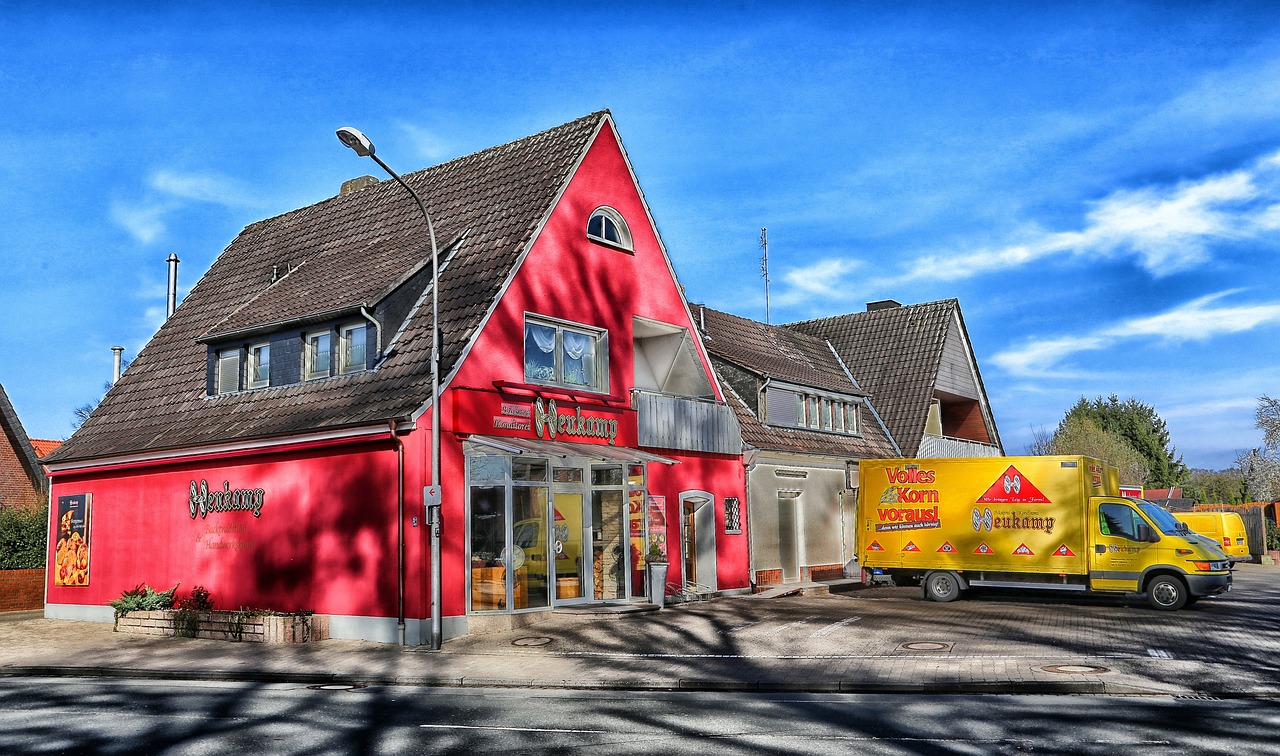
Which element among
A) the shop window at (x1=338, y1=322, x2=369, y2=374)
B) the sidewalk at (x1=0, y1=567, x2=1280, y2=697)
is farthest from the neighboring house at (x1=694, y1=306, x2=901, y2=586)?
the shop window at (x1=338, y1=322, x2=369, y2=374)

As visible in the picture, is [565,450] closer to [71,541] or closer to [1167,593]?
[1167,593]

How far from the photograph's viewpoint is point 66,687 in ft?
46.1

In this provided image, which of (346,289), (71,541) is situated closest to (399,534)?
(346,289)

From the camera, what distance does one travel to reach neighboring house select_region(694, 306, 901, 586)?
2788 centimetres

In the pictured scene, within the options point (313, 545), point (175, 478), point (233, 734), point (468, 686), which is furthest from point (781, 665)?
point (175, 478)

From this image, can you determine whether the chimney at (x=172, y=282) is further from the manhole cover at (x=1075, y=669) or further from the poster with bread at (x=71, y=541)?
the manhole cover at (x=1075, y=669)

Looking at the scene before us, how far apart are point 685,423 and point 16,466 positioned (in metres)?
23.5

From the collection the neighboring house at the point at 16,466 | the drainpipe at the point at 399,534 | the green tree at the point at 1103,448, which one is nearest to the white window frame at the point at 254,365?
the drainpipe at the point at 399,534

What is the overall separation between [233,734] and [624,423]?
1344 cm

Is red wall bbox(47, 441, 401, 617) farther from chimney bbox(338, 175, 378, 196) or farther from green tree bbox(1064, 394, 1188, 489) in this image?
green tree bbox(1064, 394, 1188, 489)

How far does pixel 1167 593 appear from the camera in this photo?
68.0ft

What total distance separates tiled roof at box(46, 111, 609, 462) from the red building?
0.25 ft

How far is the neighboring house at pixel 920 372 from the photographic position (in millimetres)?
35969

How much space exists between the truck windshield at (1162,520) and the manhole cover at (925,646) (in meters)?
7.56
